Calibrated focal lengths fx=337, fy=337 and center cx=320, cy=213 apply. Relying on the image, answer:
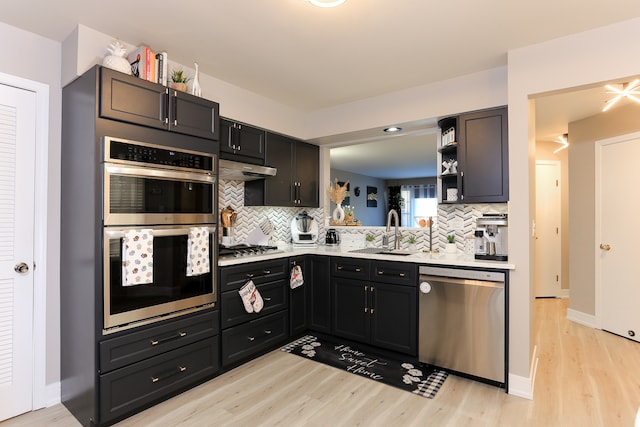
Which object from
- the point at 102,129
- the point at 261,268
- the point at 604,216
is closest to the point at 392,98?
the point at 261,268

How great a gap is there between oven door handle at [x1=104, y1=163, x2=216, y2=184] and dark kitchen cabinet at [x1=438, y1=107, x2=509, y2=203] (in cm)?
213

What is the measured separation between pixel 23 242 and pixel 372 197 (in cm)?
757

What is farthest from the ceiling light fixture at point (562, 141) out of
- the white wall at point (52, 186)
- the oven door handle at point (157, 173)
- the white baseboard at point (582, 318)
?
the white wall at point (52, 186)

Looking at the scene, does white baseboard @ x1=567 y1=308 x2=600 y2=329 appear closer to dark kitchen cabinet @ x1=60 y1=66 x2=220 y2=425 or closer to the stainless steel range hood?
the stainless steel range hood

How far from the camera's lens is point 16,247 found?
2.25 metres

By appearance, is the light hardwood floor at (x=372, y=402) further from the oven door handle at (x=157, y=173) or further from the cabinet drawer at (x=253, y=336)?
the oven door handle at (x=157, y=173)

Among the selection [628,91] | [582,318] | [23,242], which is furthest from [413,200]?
[23,242]

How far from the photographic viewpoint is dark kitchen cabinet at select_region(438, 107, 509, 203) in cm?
276

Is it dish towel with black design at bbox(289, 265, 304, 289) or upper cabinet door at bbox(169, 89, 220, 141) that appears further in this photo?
dish towel with black design at bbox(289, 265, 304, 289)

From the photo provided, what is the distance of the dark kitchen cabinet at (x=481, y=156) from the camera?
276 cm

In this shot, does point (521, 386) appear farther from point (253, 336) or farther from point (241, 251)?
point (241, 251)

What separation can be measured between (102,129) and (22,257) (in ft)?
3.52

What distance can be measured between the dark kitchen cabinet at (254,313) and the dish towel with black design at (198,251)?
240 mm

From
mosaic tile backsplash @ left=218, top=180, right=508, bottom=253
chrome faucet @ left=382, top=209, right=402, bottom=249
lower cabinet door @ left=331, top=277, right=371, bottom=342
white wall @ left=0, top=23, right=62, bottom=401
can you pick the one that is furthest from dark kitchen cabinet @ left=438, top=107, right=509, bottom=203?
white wall @ left=0, top=23, right=62, bottom=401
